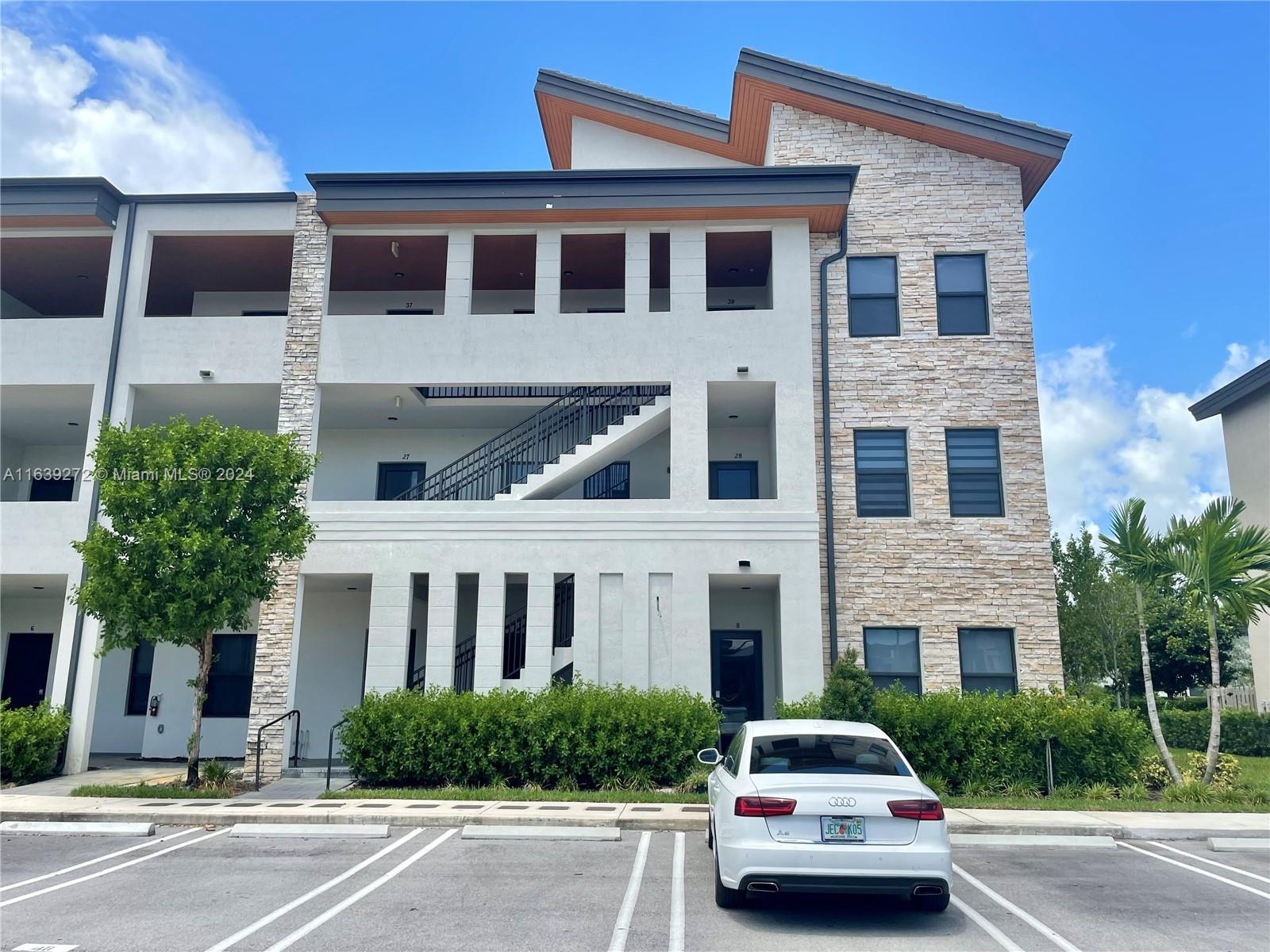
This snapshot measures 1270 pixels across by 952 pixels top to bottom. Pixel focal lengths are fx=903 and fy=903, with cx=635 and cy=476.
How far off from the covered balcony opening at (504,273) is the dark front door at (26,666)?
489 inches

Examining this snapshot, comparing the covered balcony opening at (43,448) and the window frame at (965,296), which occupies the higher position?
the window frame at (965,296)

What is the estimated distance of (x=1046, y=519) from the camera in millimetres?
17047

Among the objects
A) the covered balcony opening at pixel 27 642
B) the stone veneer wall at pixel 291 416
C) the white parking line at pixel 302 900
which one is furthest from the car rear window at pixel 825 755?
the covered balcony opening at pixel 27 642

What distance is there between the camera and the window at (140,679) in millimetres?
19859

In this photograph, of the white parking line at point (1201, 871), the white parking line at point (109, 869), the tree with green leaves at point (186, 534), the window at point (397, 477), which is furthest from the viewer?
the window at point (397, 477)

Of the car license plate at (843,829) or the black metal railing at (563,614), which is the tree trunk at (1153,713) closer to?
the black metal railing at (563,614)

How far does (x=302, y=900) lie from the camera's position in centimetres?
A: 804

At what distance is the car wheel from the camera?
7505mm

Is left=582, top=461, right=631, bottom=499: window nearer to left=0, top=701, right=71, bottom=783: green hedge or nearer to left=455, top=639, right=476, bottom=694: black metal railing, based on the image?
left=455, top=639, right=476, bottom=694: black metal railing

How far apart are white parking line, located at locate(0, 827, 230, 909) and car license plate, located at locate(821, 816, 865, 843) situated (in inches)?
280

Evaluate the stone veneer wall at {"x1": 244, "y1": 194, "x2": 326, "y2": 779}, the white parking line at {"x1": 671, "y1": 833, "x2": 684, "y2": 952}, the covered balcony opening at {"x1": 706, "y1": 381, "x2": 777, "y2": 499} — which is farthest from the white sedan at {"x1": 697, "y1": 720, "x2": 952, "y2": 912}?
the covered balcony opening at {"x1": 706, "y1": 381, "x2": 777, "y2": 499}

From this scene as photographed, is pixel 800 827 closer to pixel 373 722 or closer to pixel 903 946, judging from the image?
pixel 903 946

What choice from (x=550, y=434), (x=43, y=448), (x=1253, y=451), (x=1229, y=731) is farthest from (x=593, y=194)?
(x=1253, y=451)

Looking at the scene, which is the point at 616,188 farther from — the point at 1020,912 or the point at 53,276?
the point at 1020,912
